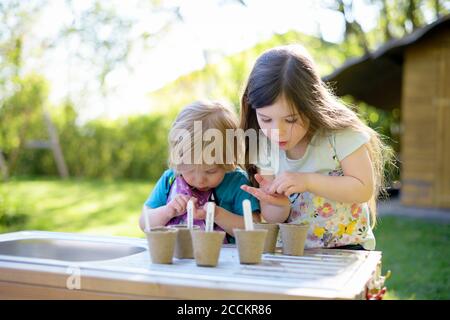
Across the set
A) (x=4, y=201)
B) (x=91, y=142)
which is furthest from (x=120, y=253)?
(x=91, y=142)

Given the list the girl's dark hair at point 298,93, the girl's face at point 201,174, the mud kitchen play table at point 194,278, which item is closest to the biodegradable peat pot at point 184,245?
the mud kitchen play table at point 194,278

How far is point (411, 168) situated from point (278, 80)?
6.23 m

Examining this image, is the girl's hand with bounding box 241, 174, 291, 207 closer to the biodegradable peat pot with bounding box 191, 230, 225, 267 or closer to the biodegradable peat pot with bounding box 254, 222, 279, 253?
the biodegradable peat pot with bounding box 254, 222, 279, 253

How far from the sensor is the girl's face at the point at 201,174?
6.63 ft

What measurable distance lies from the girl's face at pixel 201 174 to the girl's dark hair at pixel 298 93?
0.25 meters

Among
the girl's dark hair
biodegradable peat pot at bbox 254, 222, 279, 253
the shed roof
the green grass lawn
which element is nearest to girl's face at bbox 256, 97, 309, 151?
the girl's dark hair

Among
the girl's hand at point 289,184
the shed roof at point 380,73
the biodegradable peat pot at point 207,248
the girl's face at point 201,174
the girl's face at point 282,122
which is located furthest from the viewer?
the shed roof at point 380,73

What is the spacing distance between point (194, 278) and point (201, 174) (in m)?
0.73

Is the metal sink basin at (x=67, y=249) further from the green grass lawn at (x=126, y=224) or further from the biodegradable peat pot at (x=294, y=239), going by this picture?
the green grass lawn at (x=126, y=224)

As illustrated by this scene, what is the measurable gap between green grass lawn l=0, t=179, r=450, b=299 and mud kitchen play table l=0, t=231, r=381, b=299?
200cm

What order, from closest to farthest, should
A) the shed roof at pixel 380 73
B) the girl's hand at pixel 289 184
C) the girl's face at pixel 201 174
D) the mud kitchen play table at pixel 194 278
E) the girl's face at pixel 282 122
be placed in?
1. the mud kitchen play table at pixel 194 278
2. the girl's hand at pixel 289 184
3. the girl's face at pixel 282 122
4. the girl's face at pixel 201 174
5. the shed roof at pixel 380 73

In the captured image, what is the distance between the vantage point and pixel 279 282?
131cm

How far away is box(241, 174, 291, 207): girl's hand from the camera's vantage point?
1.79m
